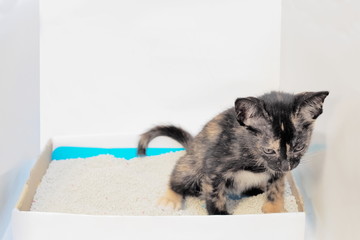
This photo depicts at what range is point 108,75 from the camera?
2.69 m

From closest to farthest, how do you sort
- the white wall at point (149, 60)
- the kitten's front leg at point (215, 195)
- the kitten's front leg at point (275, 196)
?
the kitten's front leg at point (215, 195) < the kitten's front leg at point (275, 196) < the white wall at point (149, 60)

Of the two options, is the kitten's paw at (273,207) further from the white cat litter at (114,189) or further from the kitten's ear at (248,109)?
the kitten's ear at (248,109)

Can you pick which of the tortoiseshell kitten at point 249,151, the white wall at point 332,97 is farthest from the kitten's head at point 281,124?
the white wall at point 332,97

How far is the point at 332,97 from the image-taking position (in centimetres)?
Result: 182

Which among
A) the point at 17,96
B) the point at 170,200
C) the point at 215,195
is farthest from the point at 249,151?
the point at 17,96

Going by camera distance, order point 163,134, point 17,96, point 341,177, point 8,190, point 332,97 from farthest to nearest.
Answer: point 163,134
point 17,96
point 8,190
point 332,97
point 341,177

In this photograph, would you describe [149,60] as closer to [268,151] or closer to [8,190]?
[8,190]

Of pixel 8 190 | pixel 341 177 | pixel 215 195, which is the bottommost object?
pixel 8 190

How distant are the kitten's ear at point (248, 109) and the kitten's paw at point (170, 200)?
0.49 meters

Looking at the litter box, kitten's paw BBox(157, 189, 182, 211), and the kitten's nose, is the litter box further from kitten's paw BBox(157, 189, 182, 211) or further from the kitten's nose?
kitten's paw BBox(157, 189, 182, 211)

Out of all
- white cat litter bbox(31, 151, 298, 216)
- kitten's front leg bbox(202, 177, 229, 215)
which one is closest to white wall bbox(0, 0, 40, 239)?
white cat litter bbox(31, 151, 298, 216)

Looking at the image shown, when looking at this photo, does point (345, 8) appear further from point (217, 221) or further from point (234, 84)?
point (234, 84)

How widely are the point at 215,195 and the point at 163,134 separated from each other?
0.67 metres

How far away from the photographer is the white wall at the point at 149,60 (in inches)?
103
